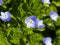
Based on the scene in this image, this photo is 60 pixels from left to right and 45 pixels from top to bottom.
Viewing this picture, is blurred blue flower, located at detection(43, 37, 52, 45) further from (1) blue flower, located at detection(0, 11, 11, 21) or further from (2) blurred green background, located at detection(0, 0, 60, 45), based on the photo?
(1) blue flower, located at detection(0, 11, 11, 21)

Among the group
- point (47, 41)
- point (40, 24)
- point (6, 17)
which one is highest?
point (6, 17)

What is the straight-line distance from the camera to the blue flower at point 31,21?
3160 mm

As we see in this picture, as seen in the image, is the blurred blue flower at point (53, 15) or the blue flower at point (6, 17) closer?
the blue flower at point (6, 17)

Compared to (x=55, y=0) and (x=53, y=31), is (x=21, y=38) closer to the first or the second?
(x=53, y=31)

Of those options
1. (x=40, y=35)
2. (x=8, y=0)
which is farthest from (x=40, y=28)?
(x=8, y=0)

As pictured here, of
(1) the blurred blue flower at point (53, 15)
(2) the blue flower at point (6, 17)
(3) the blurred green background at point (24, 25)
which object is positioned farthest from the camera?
(1) the blurred blue flower at point (53, 15)

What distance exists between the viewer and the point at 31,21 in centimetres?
325

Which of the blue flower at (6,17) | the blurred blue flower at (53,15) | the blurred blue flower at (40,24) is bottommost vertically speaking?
the blurred blue flower at (40,24)

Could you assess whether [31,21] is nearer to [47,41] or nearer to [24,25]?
[24,25]

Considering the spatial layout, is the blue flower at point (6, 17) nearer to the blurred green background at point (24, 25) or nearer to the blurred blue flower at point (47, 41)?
the blurred green background at point (24, 25)

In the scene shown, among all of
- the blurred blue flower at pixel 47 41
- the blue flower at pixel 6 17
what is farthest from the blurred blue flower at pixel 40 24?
the blue flower at pixel 6 17

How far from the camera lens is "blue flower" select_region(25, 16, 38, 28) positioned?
3.16 metres

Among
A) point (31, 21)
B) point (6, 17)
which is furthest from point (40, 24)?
point (6, 17)

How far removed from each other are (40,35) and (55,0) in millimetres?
600
